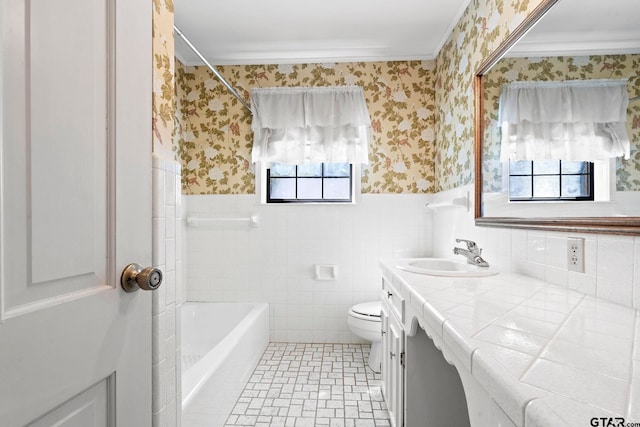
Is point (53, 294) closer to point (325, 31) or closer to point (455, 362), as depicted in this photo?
point (455, 362)

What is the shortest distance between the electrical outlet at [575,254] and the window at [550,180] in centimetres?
15

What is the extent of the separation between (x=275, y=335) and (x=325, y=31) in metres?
2.46

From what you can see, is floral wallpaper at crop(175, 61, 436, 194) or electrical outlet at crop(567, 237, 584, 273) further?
floral wallpaper at crop(175, 61, 436, 194)

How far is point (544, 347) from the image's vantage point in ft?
2.32

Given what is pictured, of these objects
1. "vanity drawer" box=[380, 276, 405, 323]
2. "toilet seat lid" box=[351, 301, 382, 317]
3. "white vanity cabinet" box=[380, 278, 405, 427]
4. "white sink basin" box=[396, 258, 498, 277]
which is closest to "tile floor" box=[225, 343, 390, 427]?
A: "white vanity cabinet" box=[380, 278, 405, 427]

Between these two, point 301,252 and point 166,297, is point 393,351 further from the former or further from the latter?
point 301,252

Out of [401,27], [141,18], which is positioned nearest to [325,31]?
[401,27]

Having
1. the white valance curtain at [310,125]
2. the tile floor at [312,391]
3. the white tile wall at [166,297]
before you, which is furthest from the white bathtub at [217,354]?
the white valance curtain at [310,125]

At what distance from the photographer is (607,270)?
1083 millimetres

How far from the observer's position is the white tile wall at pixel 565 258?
39.8 inches

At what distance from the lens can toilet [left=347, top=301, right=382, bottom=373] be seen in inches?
96.2

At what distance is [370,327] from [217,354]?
3.45ft

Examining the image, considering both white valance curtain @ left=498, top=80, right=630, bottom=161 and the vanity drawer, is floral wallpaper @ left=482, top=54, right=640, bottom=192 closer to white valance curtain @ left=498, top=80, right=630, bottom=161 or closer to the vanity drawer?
white valance curtain @ left=498, top=80, right=630, bottom=161

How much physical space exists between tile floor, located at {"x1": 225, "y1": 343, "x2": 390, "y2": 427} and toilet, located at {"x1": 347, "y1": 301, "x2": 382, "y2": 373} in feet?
0.28
